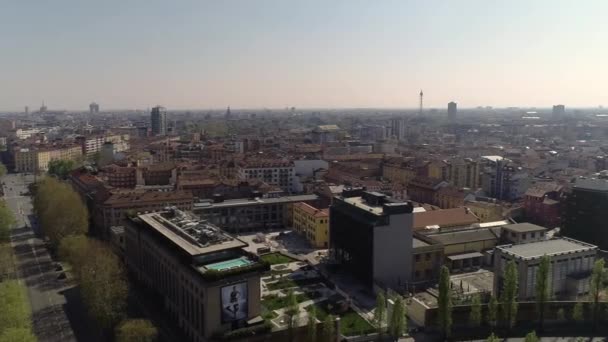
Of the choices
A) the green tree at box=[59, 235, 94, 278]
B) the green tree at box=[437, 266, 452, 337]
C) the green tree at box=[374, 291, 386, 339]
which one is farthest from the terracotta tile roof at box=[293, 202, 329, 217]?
the green tree at box=[437, 266, 452, 337]

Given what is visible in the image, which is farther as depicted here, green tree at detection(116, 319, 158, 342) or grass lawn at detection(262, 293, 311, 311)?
grass lawn at detection(262, 293, 311, 311)

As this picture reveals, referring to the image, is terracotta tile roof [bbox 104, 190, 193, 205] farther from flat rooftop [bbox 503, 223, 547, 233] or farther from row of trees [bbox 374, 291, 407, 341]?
flat rooftop [bbox 503, 223, 547, 233]

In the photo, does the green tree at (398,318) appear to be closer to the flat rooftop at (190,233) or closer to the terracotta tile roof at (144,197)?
the flat rooftop at (190,233)

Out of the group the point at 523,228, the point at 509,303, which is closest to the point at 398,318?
the point at 509,303

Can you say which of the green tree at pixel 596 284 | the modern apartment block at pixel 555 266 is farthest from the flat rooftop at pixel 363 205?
the green tree at pixel 596 284

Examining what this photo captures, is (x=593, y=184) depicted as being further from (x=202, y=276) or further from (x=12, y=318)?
(x=12, y=318)
